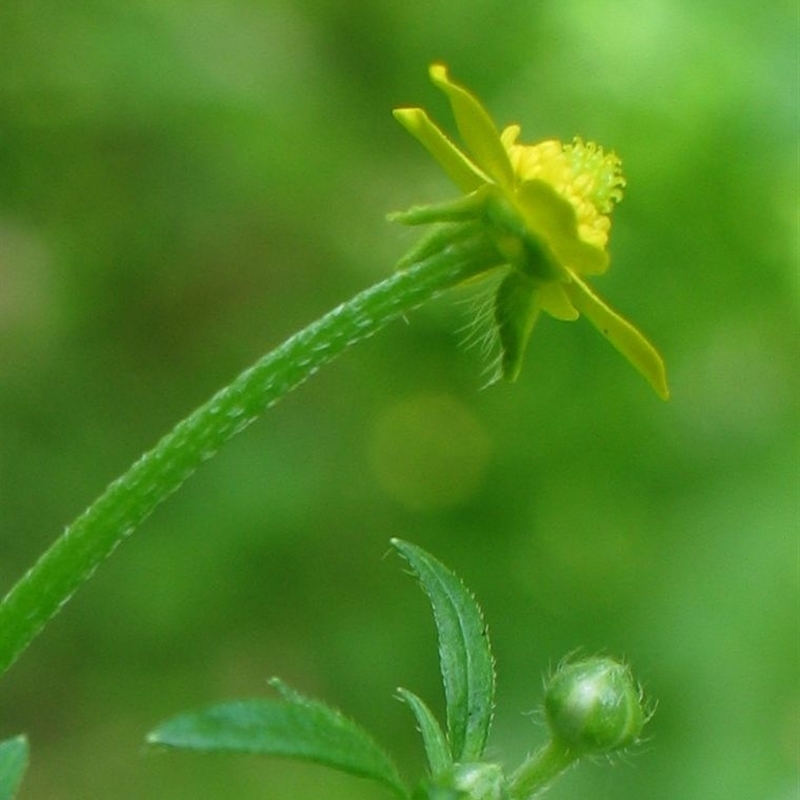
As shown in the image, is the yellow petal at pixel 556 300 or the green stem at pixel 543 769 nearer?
the green stem at pixel 543 769

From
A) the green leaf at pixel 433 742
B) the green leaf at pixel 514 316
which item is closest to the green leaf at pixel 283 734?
the green leaf at pixel 433 742

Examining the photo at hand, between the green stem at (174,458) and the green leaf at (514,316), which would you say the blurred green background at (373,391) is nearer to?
the green leaf at (514,316)

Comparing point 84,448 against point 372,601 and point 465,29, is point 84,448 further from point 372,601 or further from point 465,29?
point 465,29

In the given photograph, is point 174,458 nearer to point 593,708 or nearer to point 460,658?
point 460,658

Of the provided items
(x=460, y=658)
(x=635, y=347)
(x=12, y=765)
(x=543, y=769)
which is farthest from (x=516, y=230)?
(x=12, y=765)

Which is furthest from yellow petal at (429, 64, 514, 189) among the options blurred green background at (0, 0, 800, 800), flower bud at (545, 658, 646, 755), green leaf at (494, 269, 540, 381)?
blurred green background at (0, 0, 800, 800)

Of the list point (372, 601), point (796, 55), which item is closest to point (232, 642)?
point (372, 601)

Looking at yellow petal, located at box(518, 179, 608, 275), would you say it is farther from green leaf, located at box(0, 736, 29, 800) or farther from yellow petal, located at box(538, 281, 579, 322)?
green leaf, located at box(0, 736, 29, 800)
